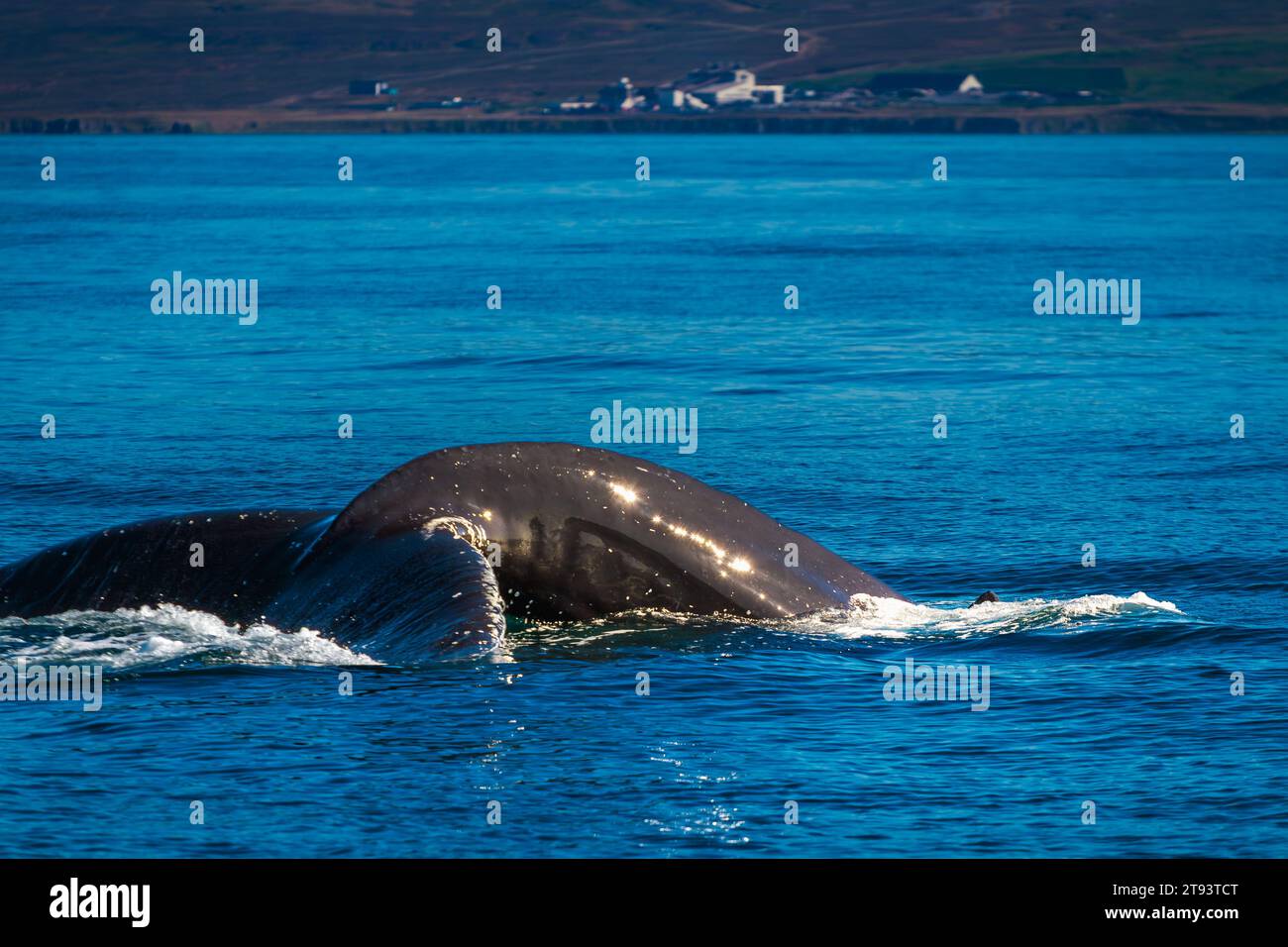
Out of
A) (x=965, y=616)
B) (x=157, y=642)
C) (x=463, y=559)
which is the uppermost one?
(x=463, y=559)

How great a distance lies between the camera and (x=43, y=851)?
9.18 m

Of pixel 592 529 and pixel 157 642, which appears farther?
pixel 157 642

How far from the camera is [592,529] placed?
460 inches

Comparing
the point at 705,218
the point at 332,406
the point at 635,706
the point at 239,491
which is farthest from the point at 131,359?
the point at 705,218

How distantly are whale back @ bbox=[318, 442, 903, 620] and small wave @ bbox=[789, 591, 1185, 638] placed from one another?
43 centimetres

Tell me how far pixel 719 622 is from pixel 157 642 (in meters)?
3.56

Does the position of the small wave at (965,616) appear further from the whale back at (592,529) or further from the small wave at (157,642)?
the small wave at (157,642)

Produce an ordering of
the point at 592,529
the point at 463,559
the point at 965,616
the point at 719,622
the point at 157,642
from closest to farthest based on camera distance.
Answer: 1. the point at 463,559
2. the point at 592,529
3. the point at 157,642
4. the point at 719,622
5. the point at 965,616

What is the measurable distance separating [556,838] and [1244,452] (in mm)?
16857

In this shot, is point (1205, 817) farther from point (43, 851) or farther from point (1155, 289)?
point (1155, 289)

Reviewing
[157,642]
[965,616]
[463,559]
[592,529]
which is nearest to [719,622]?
[592,529]

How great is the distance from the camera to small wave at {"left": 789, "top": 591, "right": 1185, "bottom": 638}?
43.4ft

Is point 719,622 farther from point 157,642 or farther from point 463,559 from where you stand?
point 157,642

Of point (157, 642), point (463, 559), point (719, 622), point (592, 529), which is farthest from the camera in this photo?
point (719, 622)
